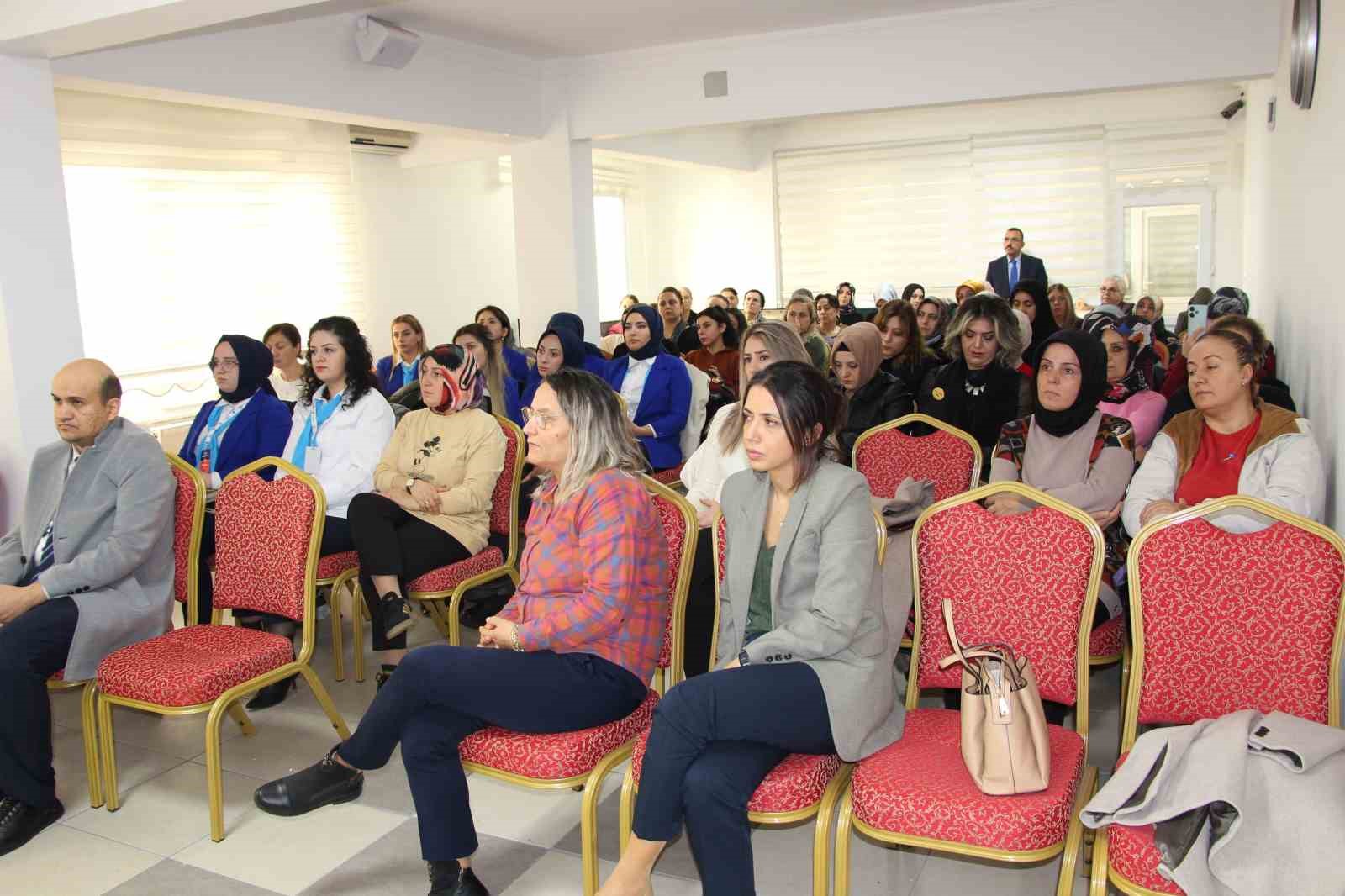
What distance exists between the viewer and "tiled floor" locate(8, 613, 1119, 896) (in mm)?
2621

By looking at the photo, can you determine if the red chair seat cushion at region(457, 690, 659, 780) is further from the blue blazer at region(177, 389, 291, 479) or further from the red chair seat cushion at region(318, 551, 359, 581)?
the blue blazer at region(177, 389, 291, 479)

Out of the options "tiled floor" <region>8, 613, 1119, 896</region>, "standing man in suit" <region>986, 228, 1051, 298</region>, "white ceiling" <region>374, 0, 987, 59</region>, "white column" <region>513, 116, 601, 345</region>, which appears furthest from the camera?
"standing man in suit" <region>986, 228, 1051, 298</region>

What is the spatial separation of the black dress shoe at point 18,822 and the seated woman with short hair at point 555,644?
1.05m

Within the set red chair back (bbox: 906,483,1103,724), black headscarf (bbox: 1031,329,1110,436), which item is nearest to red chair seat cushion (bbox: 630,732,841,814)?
red chair back (bbox: 906,483,1103,724)

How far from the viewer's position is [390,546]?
11.8 feet

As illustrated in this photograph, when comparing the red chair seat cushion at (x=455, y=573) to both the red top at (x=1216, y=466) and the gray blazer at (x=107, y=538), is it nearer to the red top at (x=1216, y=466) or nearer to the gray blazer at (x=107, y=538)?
the gray blazer at (x=107, y=538)

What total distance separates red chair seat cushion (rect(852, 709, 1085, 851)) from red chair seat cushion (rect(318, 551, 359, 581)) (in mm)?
2313

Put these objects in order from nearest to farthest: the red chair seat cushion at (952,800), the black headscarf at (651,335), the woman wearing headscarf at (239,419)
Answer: the red chair seat cushion at (952,800)
the woman wearing headscarf at (239,419)
the black headscarf at (651,335)

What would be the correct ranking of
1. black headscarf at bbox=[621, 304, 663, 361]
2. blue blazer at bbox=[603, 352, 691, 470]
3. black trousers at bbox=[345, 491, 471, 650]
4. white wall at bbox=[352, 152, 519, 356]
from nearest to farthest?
black trousers at bbox=[345, 491, 471, 650] → blue blazer at bbox=[603, 352, 691, 470] → black headscarf at bbox=[621, 304, 663, 361] → white wall at bbox=[352, 152, 519, 356]

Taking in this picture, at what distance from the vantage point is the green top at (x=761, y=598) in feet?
7.94

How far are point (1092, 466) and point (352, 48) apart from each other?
4.89m

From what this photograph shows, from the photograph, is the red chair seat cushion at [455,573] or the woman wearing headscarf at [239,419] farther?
the woman wearing headscarf at [239,419]

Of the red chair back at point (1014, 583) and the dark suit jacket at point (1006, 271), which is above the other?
the dark suit jacket at point (1006, 271)

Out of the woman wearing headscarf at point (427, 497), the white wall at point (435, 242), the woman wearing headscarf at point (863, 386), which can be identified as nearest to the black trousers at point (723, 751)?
the woman wearing headscarf at point (427, 497)
